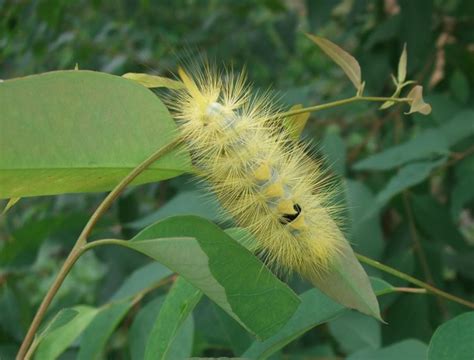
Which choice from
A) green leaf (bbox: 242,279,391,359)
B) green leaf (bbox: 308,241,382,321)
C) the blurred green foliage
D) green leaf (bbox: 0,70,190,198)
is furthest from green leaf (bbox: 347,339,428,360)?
green leaf (bbox: 0,70,190,198)

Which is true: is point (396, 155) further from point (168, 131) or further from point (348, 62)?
point (168, 131)

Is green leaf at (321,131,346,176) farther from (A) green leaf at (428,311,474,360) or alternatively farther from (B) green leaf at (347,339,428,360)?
(A) green leaf at (428,311,474,360)

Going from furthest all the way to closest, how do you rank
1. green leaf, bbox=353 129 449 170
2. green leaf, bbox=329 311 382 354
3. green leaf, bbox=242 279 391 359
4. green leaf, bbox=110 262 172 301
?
1. green leaf, bbox=353 129 449 170
2. green leaf, bbox=329 311 382 354
3. green leaf, bbox=110 262 172 301
4. green leaf, bbox=242 279 391 359

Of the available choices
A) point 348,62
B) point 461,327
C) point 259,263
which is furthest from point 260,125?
point 461,327

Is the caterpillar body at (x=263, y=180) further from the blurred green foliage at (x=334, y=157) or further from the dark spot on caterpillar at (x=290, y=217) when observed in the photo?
the blurred green foliage at (x=334, y=157)

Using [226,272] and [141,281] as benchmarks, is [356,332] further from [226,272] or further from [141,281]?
[226,272]

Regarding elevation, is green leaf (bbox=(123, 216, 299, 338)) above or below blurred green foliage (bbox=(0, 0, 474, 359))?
below

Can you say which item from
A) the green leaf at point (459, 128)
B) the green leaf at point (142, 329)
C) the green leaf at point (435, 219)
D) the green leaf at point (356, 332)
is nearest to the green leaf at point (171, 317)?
the green leaf at point (142, 329)
